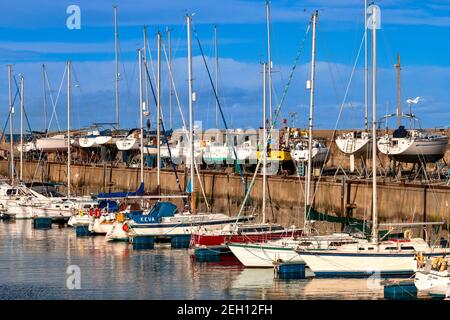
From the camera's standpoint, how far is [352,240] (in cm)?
4284

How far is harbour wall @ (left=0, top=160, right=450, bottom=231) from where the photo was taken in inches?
1900

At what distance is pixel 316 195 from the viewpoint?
187ft

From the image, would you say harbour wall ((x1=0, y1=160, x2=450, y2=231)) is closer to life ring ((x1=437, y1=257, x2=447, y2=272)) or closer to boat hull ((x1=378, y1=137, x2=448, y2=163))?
boat hull ((x1=378, y1=137, x2=448, y2=163))

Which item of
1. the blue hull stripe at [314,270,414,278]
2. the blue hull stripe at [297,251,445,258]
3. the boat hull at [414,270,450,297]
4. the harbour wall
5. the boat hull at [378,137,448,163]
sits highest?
the boat hull at [378,137,448,163]

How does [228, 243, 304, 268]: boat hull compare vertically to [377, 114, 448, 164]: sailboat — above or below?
below

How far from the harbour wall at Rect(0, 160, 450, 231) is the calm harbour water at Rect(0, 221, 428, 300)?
7.34 metres

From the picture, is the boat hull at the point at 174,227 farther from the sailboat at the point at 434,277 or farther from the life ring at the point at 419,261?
the sailboat at the point at 434,277

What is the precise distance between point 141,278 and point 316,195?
1488 cm

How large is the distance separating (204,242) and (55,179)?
180 ft

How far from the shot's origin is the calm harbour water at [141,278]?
4009 centimetres

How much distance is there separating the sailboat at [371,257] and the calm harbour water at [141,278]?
52 cm

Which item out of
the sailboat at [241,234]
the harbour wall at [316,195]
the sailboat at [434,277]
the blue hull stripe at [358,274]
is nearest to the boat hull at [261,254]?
the blue hull stripe at [358,274]

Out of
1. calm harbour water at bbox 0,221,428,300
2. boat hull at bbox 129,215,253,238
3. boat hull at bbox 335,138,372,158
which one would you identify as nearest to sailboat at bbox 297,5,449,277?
calm harbour water at bbox 0,221,428,300
